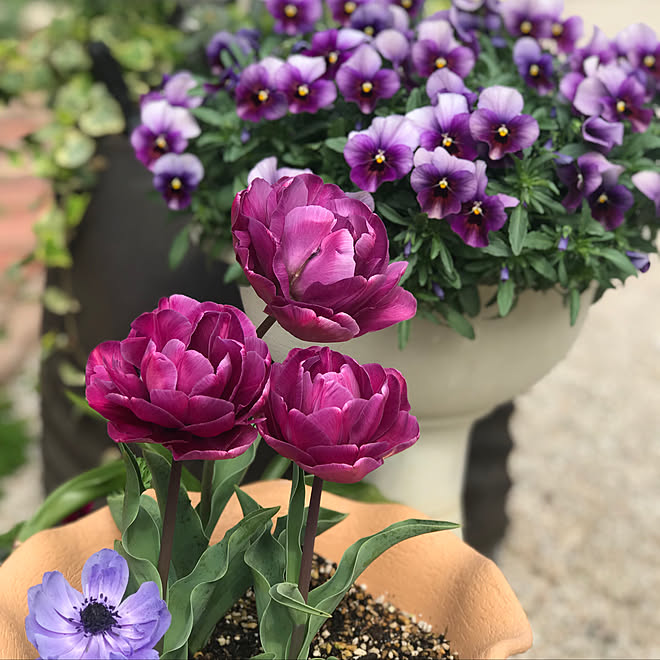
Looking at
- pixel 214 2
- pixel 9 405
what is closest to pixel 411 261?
pixel 214 2

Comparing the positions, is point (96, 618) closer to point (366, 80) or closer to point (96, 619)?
point (96, 619)

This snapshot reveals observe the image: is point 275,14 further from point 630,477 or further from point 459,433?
point 630,477

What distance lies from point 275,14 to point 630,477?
44.8 inches

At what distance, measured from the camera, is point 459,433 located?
1.04 meters

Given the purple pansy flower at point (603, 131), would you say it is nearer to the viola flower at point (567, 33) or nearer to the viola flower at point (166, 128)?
the viola flower at point (567, 33)

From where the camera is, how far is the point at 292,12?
95 centimetres

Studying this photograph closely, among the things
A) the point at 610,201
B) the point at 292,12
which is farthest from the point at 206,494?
the point at 292,12

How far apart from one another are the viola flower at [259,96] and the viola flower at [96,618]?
451 mm

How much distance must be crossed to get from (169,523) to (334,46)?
520mm

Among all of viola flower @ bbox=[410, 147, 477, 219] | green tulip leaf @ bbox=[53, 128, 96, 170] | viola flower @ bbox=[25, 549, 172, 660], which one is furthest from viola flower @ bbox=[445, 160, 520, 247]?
green tulip leaf @ bbox=[53, 128, 96, 170]

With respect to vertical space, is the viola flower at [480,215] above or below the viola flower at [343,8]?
below

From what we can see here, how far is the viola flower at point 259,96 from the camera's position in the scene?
2.70 feet

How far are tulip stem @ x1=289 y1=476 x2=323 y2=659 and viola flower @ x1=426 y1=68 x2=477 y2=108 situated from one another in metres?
0.38

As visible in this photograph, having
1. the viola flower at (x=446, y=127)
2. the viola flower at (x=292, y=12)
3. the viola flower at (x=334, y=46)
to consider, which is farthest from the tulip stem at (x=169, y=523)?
the viola flower at (x=292, y=12)
